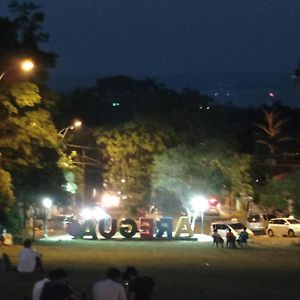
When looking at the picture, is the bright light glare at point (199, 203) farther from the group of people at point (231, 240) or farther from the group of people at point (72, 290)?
the group of people at point (72, 290)

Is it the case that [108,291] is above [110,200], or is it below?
below

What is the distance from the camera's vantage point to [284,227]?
67.0 m

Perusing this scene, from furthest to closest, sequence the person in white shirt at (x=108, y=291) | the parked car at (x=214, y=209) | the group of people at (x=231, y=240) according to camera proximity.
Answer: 1. the parked car at (x=214, y=209)
2. the group of people at (x=231, y=240)
3. the person in white shirt at (x=108, y=291)

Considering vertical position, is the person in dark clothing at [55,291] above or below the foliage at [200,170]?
below

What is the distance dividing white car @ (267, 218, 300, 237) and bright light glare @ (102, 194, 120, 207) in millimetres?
19412

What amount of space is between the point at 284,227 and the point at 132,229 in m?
12.0

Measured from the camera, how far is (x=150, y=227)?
211 feet

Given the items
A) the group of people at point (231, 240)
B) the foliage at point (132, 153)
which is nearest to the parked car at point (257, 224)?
the foliage at point (132, 153)

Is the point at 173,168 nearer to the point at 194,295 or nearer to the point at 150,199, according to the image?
the point at 150,199

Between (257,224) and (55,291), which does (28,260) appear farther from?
(257,224)

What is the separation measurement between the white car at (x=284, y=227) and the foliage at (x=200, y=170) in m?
7.35

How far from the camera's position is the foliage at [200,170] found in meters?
73.9

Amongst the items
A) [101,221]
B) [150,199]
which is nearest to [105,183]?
[150,199]

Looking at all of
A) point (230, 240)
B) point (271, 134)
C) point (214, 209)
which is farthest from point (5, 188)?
point (214, 209)
